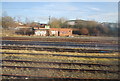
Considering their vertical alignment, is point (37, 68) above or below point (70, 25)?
below

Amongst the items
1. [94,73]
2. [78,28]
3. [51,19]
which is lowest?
[94,73]

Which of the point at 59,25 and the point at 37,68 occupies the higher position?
the point at 59,25

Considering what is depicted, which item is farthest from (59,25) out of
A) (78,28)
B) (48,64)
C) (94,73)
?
(94,73)

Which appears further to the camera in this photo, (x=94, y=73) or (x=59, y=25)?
(x=59, y=25)

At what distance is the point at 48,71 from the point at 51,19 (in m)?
2.07

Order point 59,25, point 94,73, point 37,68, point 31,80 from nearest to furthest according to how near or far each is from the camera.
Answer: point 31,80
point 94,73
point 37,68
point 59,25

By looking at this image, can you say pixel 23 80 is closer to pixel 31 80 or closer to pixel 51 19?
pixel 31 80

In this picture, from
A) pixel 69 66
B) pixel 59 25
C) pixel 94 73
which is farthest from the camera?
pixel 59 25

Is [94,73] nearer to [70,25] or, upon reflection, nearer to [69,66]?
[69,66]

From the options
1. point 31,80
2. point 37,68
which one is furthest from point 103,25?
point 37,68

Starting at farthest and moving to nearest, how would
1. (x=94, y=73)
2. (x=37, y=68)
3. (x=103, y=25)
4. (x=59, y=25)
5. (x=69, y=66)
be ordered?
1. (x=59, y=25)
2. (x=69, y=66)
3. (x=37, y=68)
4. (x=94, y=73)
5. (x=103, y=25)

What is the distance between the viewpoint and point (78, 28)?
166 inches

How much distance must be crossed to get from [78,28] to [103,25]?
4.59 ft

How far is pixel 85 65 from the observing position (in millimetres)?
4648
